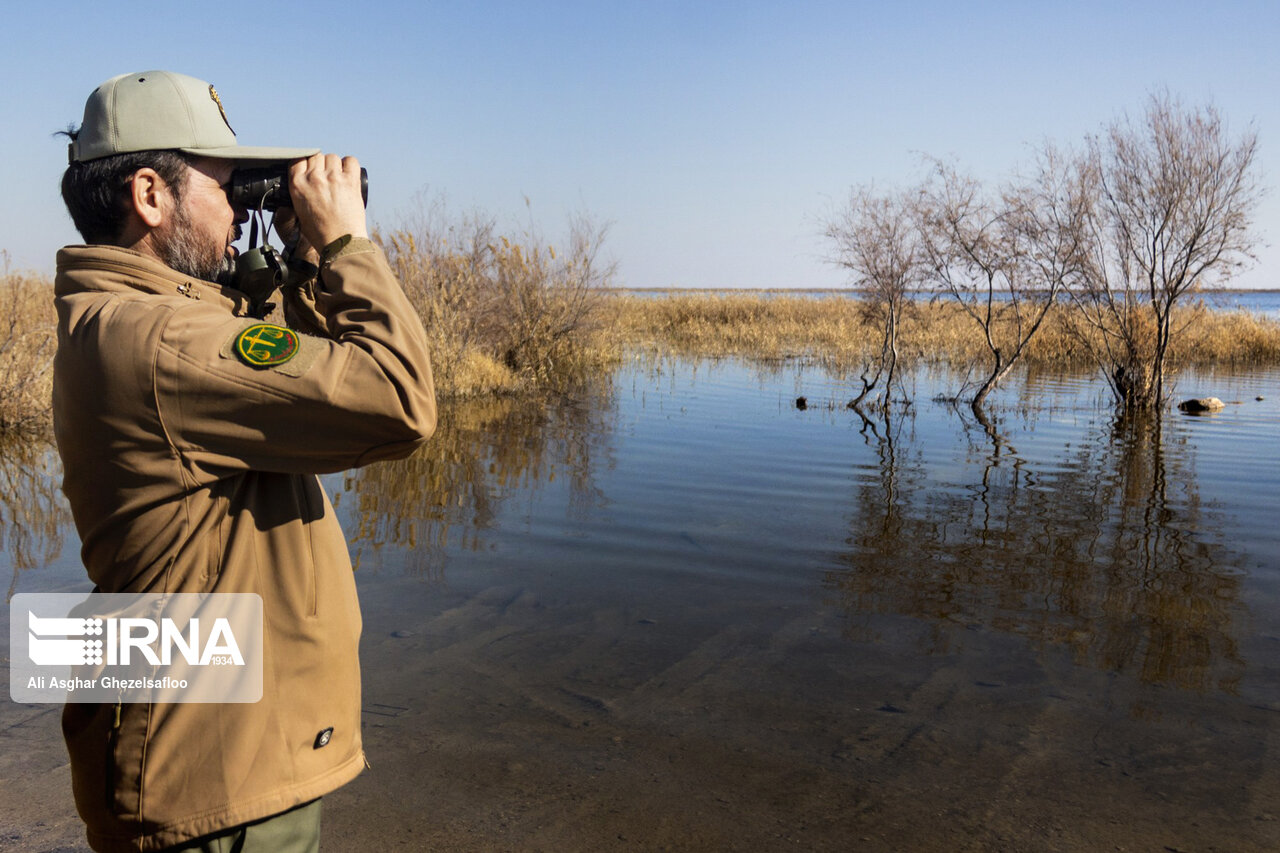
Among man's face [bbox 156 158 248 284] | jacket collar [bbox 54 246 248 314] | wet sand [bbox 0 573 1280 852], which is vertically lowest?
wet sand [bbox 0 573 1280 852]

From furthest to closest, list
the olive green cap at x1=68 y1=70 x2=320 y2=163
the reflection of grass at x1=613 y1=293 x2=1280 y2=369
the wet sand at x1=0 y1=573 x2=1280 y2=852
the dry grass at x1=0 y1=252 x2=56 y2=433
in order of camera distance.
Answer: the reflection of grass at x1=613 y1=293 x2=1280 y2=369, the dry grass at x1=0 y1=252 x2=56 y2=433, the wet sand at x1=0 y1=573 x2=1280 y2=852, the olive green cap at x1=68 y1=70 x2=320 y2=163

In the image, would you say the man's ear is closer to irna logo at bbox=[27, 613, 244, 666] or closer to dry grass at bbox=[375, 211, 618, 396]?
irna logo at bbox=[27, 613, 244, 666]

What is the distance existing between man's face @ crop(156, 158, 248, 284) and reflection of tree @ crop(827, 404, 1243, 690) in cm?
420

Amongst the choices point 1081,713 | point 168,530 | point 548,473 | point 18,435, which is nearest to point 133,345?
point 168,530

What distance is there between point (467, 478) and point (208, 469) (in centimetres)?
788

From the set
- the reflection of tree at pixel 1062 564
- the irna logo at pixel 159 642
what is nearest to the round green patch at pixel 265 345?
the irna logo at pixel 159 642

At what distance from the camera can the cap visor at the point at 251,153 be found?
1561 mm

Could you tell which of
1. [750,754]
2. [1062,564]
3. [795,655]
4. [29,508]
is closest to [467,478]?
[29,508]

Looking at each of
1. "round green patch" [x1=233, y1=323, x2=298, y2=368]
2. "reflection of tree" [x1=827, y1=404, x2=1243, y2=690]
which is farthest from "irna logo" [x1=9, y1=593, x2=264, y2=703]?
"reflection of tree" [x1=827, y1=404, x2=1243, y2=690]

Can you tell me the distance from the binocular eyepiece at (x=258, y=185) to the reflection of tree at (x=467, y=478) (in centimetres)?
470

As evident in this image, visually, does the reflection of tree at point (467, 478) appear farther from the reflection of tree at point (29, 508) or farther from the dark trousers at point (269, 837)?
the dark trousers at point (269, 837)

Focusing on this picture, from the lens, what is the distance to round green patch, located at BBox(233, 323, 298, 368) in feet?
4.59

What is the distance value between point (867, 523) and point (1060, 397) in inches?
436

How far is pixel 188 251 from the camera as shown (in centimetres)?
157
